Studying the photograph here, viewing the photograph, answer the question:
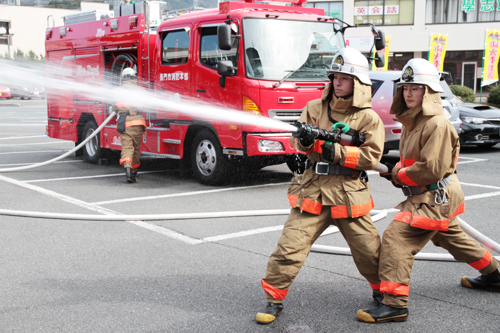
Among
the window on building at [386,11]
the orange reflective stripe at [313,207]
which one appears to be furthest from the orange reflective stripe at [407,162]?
the window on building at [386,11]

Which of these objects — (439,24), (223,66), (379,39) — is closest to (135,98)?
(223,66)

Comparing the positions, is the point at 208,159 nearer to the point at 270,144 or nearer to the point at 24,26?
the point at 270,144

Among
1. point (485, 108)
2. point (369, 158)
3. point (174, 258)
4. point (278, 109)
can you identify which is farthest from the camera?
point (485, 108)

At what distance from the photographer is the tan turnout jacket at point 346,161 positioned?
3.51 m

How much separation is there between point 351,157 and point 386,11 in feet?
124

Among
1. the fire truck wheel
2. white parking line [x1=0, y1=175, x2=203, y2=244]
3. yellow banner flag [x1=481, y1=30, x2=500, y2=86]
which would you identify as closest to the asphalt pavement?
white parking line [x1=0, y1=175, x2=203, y2=244]

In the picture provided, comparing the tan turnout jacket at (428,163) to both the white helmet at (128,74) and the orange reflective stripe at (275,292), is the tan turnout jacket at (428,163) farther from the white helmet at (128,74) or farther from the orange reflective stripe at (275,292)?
the white helmet at (128,74)

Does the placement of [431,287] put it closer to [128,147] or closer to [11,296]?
[11,296]

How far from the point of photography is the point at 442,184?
361cm

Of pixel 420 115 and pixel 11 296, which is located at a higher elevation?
pixel 420 115

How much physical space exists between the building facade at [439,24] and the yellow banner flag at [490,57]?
818cm

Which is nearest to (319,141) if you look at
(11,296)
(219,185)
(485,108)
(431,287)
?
(431,287)

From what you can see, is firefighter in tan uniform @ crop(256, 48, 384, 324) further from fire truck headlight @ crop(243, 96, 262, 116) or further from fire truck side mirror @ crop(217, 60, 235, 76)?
fire truck side mirror @ crop(217, 60, 235, 76)

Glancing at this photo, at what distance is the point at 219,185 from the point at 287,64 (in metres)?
2.14
